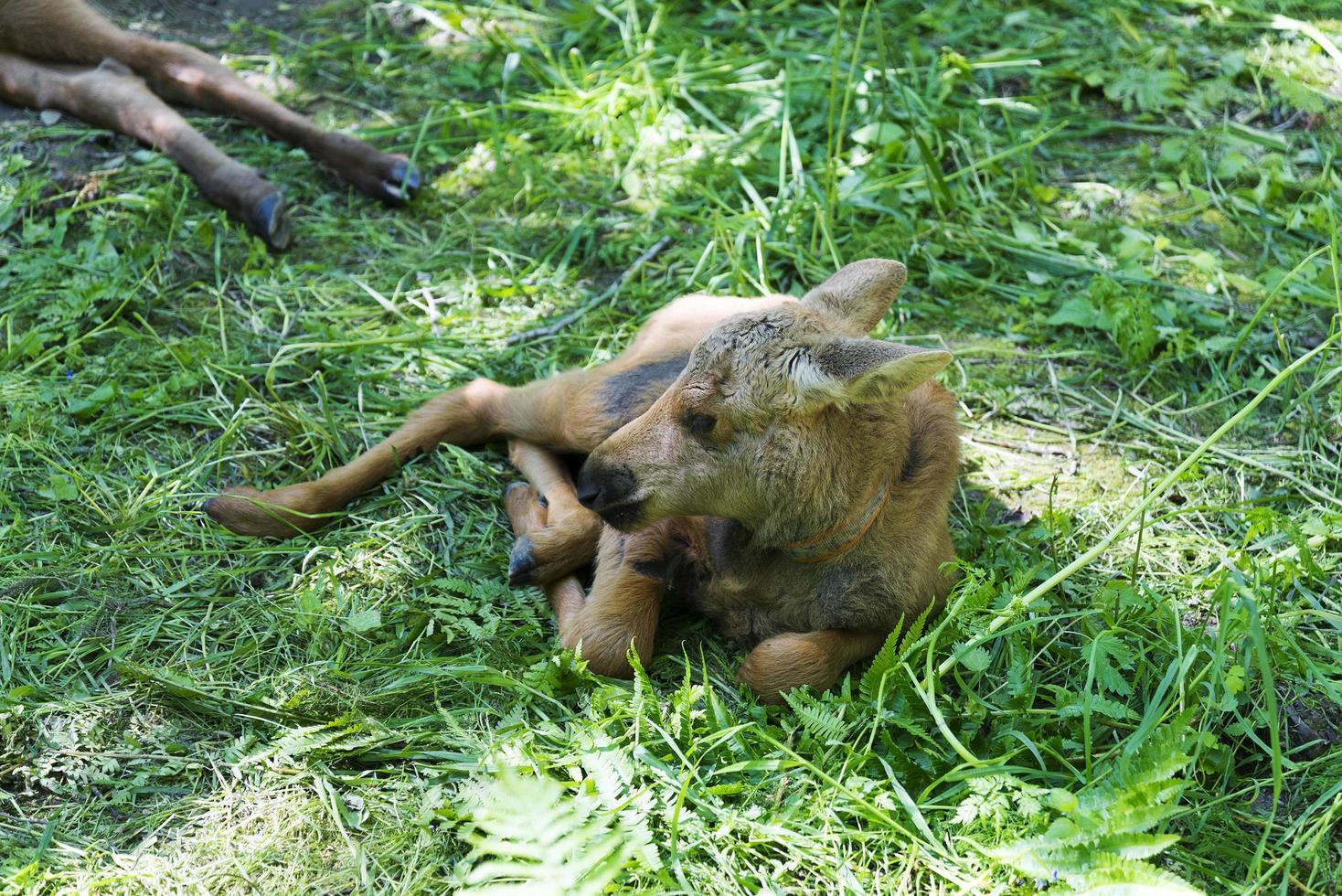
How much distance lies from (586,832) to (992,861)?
1238mm

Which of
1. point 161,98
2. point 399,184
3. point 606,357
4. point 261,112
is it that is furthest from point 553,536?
point 161,98

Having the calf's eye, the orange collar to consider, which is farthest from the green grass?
the calf's eye

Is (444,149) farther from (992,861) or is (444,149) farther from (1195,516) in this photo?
(992,861)

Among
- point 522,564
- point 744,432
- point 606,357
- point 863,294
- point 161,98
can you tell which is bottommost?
point 522,564

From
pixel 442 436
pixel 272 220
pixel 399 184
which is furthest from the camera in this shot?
pixel 399 184

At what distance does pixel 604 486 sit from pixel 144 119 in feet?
13.4

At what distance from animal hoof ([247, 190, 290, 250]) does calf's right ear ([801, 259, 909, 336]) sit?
9.87ft

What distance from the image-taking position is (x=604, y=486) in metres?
4.05

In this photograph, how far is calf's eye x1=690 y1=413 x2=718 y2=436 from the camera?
3986mm

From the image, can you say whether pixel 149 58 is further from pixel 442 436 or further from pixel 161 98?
pixel 442 436

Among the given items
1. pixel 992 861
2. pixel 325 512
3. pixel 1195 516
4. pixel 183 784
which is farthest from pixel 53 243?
pixel 1195 516

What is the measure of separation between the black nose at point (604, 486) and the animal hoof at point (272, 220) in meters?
2.84

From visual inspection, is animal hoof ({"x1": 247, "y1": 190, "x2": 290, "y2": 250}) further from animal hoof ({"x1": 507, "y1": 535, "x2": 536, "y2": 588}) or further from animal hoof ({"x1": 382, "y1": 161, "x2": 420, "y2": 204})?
animal hoof ({"x1": 507, "y1": 535, "x2": 536, "y2": 588})

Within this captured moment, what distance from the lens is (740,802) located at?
3.65 m
